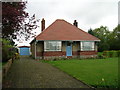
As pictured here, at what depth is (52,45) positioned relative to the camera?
82.3ft

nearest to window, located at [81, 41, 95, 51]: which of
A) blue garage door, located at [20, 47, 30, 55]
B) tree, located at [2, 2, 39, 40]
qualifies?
tree, located at [2, 2, 39, 40]

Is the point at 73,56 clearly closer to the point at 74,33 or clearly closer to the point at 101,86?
the point at 74,33

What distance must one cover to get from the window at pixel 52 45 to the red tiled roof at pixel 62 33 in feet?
2.03

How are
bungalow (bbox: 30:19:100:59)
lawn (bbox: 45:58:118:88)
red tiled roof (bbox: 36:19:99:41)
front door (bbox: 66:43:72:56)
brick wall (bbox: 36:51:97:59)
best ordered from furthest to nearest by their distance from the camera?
1. front door (bbox: 66:43:72:56)
2. red tiled roof (bbox: 36:19:99:41)
3. bungalow (bbox: 30:19:100:59)
4. brick wall (bbox: 36:51:97:59)
5. lawn (bbox: 45:58:118:88)

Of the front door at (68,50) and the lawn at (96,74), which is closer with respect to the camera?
the lawn at (96,74)

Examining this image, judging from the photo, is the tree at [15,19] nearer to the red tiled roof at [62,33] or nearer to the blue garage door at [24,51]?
the red tiled roof at [62,33]

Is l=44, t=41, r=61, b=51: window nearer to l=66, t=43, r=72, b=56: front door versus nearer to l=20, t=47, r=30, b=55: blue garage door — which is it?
l=66, t=43, r=72, b=56: front door

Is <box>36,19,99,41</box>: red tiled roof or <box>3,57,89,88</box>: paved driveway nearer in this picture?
<box>3,57,89,88</box>: paved driveway

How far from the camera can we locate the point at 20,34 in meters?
11.3

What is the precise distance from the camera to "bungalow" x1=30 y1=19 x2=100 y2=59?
976 inches

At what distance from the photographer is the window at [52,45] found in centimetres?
2467

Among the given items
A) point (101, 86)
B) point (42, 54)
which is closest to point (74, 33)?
point (42, 54)

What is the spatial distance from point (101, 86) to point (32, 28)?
19.7 ft

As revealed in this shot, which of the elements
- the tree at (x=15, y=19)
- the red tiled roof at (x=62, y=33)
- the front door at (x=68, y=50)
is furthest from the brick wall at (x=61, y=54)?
the tree at (x=15, y=19)
